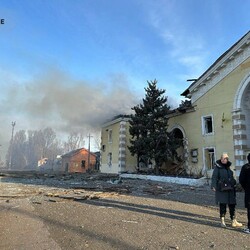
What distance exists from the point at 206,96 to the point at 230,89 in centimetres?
240

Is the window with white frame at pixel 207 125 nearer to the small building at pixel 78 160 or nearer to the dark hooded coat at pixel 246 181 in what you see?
the dark hooded coat at pixel 246 181

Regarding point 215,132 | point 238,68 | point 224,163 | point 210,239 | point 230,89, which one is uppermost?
point 238,68

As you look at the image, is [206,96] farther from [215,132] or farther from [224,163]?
[224,163]

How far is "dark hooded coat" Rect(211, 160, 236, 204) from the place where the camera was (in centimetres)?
745

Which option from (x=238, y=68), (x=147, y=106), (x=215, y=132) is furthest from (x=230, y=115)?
(x=147, y=106)

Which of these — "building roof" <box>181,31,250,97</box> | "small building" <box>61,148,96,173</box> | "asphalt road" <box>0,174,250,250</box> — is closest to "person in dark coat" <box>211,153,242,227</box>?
"asphalt road" <box>0,174,250,250</box>

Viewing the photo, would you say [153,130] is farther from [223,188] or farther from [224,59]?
[223,188]

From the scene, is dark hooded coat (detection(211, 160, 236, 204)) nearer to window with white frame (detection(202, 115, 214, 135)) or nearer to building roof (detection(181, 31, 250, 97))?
building roof (detection(181, 31, 250, 97))

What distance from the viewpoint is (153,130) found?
2555 centimetres

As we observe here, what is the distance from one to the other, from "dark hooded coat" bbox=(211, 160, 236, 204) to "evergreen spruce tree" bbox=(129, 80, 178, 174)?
1645cm

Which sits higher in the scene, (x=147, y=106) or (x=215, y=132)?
(x=147, y=106)

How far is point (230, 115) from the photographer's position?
1989 cm

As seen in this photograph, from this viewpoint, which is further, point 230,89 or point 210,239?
point 230,89

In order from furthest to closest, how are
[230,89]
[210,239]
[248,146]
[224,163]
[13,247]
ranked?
1. [230,89]
2. [248,146]
3. [224,163]
4. [210,239]
5. [13,247]
